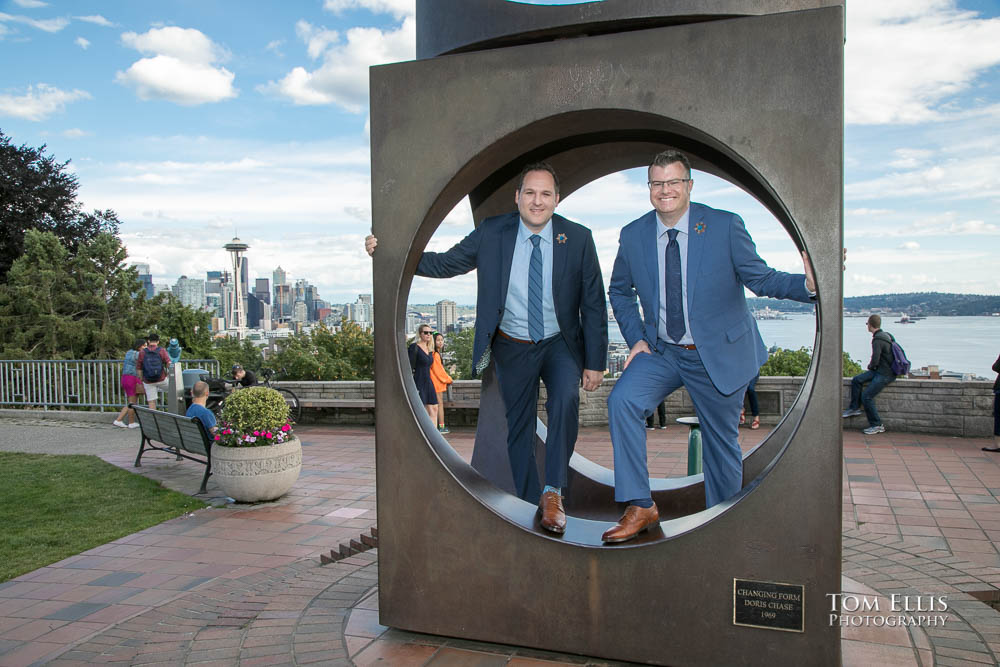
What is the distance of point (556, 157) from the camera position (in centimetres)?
458

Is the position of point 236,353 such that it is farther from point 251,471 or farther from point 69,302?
point 251,471

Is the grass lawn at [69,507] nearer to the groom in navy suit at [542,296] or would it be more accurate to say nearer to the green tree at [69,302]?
the groom in navy suit at [542,296]

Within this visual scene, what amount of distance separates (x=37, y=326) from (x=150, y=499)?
740 inches

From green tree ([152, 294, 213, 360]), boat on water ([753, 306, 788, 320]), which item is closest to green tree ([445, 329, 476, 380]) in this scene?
boat on water ([753, 306, 788, 320])

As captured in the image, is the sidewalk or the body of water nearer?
the sidewalk

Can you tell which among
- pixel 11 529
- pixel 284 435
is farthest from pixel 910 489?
pixel 11 529

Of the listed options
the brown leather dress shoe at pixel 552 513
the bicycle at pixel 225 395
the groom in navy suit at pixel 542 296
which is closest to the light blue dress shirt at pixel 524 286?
the groom in navy suit at pixel 542 296

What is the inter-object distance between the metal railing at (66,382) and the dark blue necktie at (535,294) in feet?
33.7

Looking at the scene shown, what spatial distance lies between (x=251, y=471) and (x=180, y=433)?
1.48 meters

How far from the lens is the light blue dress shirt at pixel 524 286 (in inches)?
152

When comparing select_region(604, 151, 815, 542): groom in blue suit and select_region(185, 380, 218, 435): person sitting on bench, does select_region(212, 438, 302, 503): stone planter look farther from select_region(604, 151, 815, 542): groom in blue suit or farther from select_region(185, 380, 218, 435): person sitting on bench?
select_region(604, 151, 815, 542): groom in blue suit

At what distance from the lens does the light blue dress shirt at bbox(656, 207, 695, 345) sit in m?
3.37

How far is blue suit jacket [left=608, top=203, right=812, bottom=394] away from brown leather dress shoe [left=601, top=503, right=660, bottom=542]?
64 centimetres

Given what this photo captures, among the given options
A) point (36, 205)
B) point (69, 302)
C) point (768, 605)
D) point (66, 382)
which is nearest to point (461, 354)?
point (66, 382)
